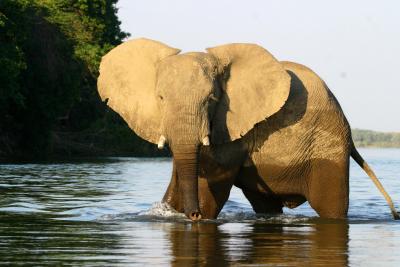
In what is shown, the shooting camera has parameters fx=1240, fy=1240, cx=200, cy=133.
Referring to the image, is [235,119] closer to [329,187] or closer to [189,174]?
[189,174]

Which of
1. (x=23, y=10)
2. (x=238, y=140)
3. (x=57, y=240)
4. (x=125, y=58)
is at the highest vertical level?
(x=23, y=10)

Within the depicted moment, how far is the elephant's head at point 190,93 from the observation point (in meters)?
13.4

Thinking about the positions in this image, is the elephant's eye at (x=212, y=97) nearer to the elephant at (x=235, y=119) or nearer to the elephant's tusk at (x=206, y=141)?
the elephant at (x=235, y=119)

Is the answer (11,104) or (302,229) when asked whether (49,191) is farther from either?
(11,104)

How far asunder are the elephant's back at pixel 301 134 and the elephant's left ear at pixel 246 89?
12.1 inches

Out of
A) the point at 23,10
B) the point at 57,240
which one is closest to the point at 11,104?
the point at 23,10

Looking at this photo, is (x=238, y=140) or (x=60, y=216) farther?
(x=60, y=216)

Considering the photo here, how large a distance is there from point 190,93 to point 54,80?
1779 inches

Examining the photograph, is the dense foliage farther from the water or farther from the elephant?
the elephant

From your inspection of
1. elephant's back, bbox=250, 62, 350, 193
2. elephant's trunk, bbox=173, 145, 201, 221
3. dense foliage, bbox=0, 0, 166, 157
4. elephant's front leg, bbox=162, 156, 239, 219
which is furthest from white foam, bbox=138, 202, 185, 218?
dense foliage, bbox=0, 0, 166, 157

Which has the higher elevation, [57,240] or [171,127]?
[171,127]

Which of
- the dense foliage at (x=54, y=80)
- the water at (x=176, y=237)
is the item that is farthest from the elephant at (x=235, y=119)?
the dense foliage at (x=54, y=80)

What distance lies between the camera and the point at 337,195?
15164 mm

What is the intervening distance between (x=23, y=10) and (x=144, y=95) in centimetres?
4094
